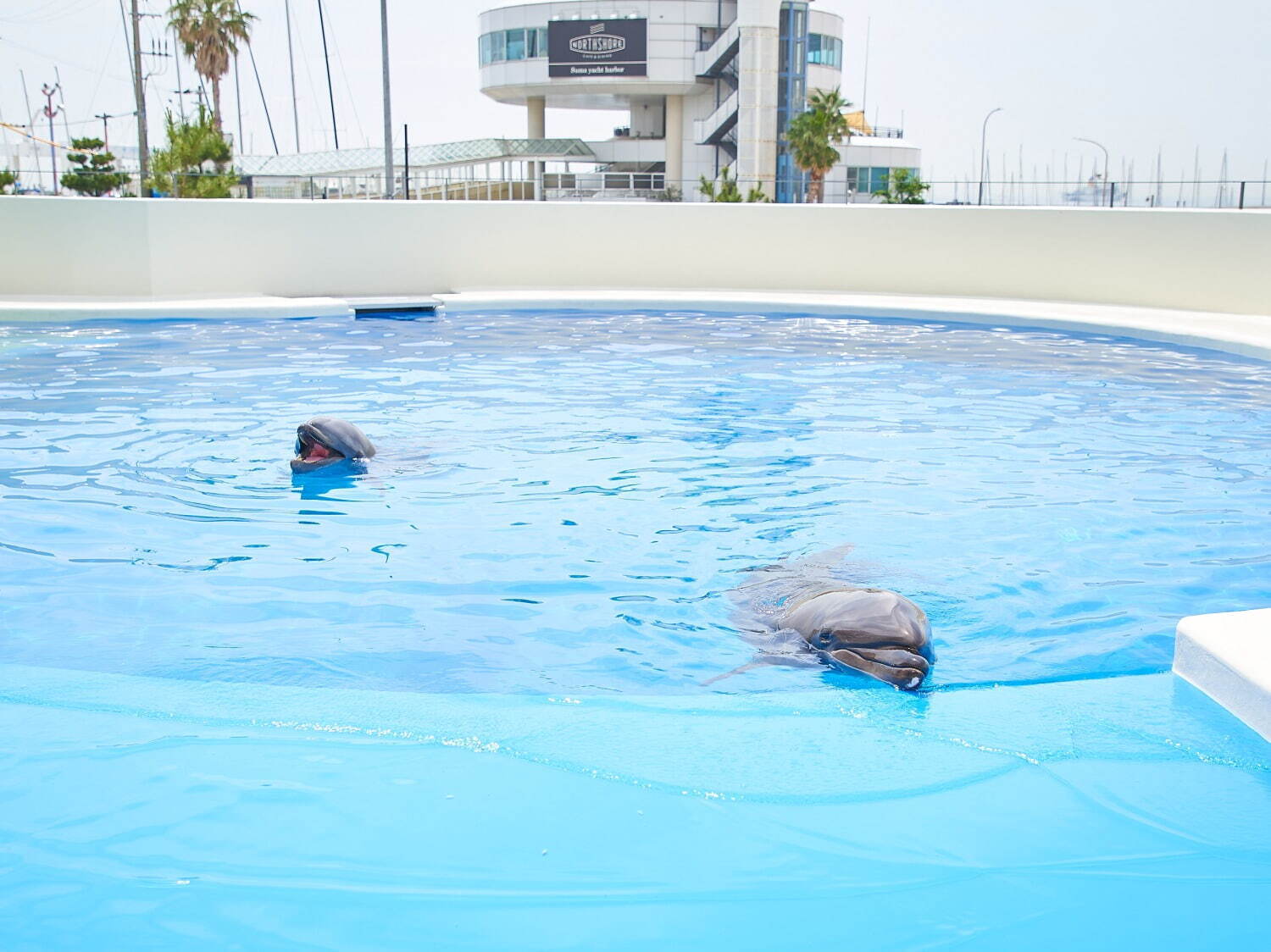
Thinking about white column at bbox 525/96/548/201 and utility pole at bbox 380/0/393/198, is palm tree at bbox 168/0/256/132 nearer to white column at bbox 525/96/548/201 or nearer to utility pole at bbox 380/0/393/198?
white column at bbox 525/96/548/201

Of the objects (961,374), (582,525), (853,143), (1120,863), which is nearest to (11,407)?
(582,525)

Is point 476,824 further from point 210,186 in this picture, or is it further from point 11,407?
point 210,186

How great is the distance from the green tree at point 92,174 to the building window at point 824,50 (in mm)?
34717

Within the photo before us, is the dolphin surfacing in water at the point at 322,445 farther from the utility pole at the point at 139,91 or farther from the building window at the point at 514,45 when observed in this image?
the building window at the point at 514,45

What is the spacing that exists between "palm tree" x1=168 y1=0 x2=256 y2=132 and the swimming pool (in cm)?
5164

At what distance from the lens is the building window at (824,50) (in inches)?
2243

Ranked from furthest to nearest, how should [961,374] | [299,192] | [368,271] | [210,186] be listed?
[210,186] → [299,192] → [368,271] → [961,374]

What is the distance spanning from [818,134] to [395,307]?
38970mm

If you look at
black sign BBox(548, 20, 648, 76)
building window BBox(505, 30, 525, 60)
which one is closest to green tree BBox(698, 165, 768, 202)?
black sign BBox(548, 20, 648, 76)

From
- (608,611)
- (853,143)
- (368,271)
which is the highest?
(853,143)

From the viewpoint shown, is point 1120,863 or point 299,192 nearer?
point 1120,863

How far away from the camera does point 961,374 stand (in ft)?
34.1

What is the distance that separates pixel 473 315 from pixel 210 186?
54.9 feet

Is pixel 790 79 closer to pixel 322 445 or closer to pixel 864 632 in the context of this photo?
pixel 322 445
